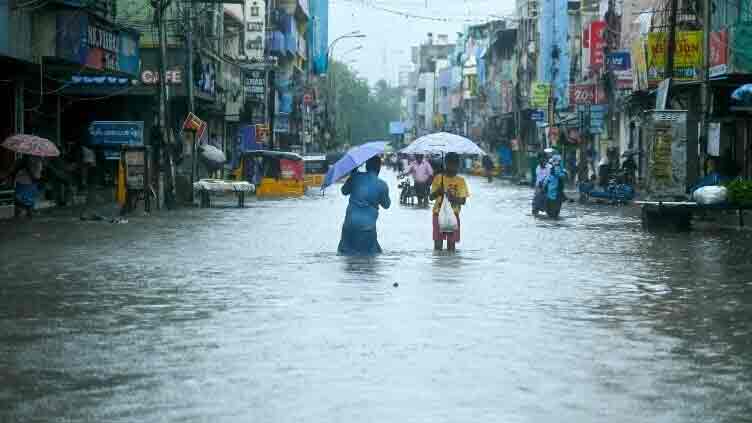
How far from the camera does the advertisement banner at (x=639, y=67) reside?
151 feet

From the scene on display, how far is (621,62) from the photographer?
2068 inches

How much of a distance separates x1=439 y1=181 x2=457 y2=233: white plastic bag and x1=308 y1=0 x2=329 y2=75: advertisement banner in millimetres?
103986

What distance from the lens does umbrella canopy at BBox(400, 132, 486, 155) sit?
104 ft

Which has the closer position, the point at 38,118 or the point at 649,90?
the point at 38,118

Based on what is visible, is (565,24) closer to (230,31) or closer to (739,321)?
(230,31)

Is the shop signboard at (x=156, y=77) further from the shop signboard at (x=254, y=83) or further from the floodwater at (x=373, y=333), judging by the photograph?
the floodwater at (x=373, y=333)

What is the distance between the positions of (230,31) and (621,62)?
81.5 ft

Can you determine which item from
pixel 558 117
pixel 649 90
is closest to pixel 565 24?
pixel 558 117

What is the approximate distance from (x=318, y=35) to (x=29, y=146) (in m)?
115

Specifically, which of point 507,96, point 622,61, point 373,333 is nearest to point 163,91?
point 622,61

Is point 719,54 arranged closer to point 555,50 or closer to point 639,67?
point 639,67

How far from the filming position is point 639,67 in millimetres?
47938

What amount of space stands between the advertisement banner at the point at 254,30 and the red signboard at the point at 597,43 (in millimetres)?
16848

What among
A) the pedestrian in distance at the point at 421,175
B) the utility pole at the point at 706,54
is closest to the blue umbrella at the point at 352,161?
the utility pole at the point at 706,54
